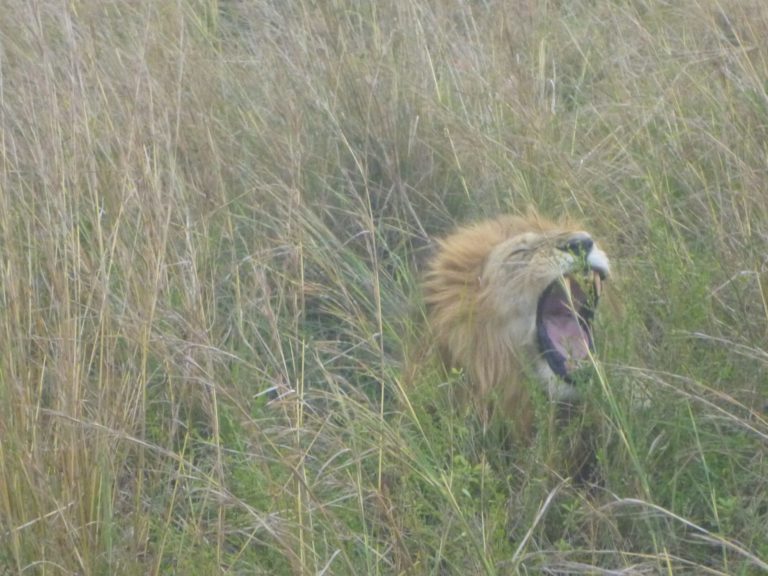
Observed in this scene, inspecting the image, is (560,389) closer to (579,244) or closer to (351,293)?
(579,244)

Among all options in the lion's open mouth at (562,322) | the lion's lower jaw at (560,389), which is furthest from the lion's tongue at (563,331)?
the lion's lower jaw at (560,389)

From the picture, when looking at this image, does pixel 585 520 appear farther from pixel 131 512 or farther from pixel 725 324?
pixel 131 512

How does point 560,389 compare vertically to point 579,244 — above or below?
below

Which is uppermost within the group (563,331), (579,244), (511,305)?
(579,244)

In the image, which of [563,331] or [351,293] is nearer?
[563,331]

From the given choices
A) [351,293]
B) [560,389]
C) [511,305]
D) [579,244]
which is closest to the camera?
[560,389]

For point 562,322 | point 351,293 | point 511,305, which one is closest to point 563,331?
point 562,322

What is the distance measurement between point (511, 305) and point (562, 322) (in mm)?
159

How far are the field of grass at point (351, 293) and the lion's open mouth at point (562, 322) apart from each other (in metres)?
0.09

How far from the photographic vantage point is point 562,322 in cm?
324

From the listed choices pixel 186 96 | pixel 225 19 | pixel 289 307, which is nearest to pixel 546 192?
pixel 289 307

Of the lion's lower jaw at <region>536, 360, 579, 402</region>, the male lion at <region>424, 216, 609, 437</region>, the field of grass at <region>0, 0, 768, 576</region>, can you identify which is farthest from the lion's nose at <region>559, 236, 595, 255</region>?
the lion's lower jaw at <region>536, 360, 579, 402</region>

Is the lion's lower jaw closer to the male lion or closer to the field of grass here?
the male lion

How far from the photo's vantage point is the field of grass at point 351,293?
245cm
